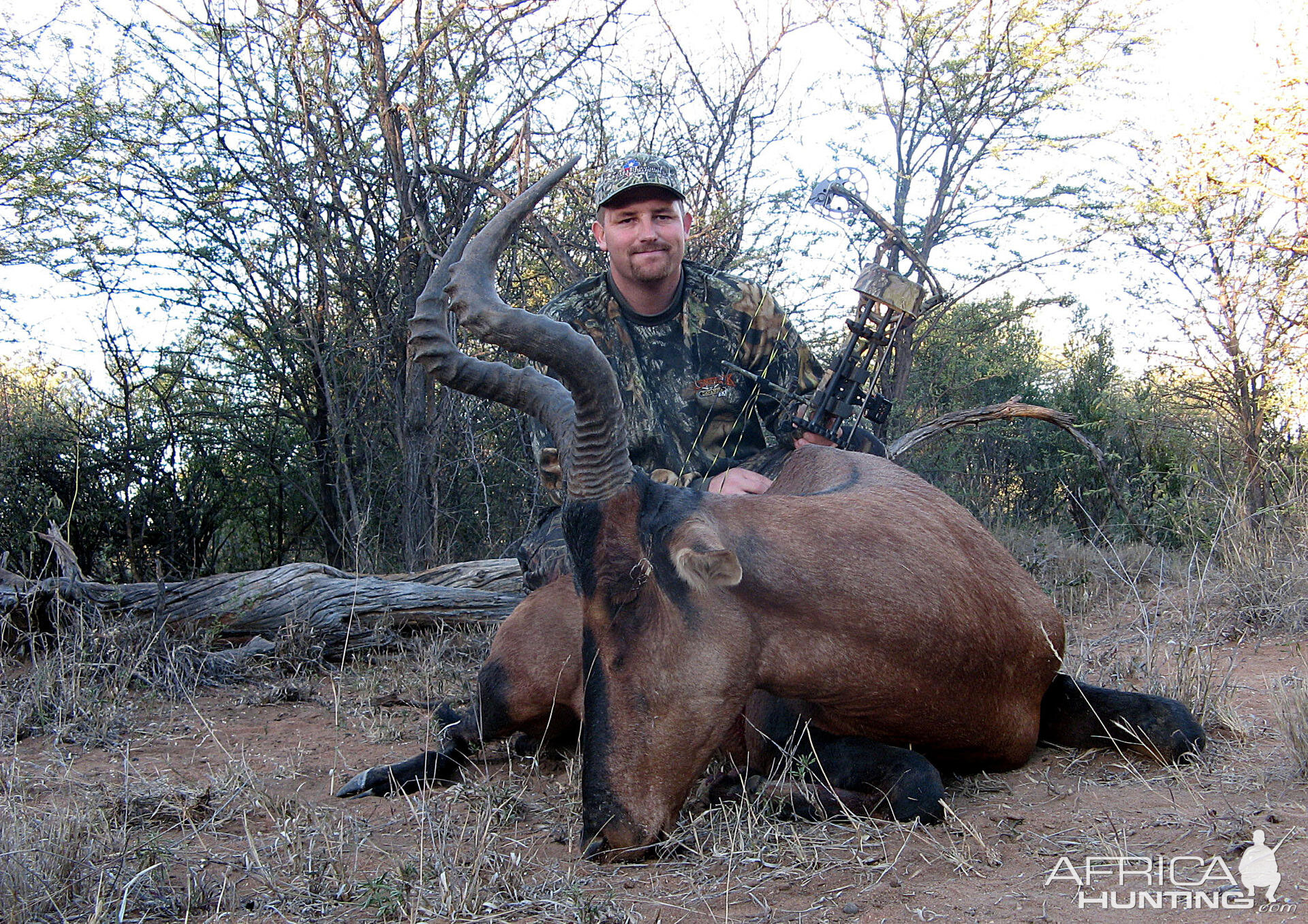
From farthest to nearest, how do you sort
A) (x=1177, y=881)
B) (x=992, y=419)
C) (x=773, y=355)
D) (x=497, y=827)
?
(x=992, y=419) → (x=773, y=355) → (x=497, y=827) → (x=1177, y=881)

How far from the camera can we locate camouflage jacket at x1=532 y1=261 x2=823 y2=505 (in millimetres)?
5930

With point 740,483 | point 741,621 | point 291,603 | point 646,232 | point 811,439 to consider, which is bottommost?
point 291,603

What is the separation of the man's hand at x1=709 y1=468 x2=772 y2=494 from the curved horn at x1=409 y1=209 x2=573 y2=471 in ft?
4.74

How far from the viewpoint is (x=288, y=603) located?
6797 mm

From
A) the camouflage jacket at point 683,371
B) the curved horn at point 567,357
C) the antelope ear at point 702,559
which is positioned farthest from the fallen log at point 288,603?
the antelope ear at point 702,559

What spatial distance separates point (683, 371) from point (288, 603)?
3.00 m

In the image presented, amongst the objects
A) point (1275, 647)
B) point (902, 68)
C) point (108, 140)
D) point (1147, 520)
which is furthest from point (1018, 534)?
point (108, 140)

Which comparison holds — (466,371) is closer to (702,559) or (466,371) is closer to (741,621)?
(702,559)

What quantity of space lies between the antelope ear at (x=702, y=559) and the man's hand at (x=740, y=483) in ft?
5.36

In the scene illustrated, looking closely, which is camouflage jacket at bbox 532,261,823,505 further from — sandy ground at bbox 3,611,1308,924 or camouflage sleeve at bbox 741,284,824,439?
sandy ground at bbox 3,611,1308,924

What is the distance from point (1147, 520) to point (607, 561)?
387 inches

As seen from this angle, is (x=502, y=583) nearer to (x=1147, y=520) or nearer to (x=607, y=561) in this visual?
(x=607, y=561)

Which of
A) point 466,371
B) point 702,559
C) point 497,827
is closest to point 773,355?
point 466,371

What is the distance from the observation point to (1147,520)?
11.5 metres
